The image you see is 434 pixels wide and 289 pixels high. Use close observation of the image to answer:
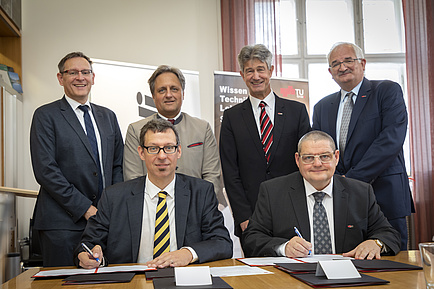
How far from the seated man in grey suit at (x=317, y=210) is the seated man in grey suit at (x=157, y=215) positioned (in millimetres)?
285

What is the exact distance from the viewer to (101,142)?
10.6ft

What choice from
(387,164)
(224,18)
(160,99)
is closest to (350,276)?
(387,164)

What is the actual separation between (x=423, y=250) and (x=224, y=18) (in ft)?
17.5

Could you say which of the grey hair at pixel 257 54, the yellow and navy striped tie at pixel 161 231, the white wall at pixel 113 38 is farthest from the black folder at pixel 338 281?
the white wall at pixel 113 38

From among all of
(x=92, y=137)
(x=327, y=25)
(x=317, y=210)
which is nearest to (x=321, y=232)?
(x=317, y=210)

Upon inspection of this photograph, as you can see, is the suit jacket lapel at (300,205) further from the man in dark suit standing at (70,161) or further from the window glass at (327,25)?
the window glass at (327,25)

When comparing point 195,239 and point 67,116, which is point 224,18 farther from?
point 195,239

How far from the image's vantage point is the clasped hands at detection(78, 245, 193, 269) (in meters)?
2.04

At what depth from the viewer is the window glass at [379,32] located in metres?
6.98

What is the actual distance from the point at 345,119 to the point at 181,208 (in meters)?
1.45

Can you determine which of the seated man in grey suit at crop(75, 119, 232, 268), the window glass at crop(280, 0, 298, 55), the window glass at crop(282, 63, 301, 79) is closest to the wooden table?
the seated man in grey suit at crop(75, 119, 232, 268)

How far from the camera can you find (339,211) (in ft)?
8.51

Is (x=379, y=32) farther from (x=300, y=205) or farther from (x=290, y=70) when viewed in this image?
(x=300, y=205)

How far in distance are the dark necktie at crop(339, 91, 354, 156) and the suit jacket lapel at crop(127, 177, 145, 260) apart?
1.47 m
